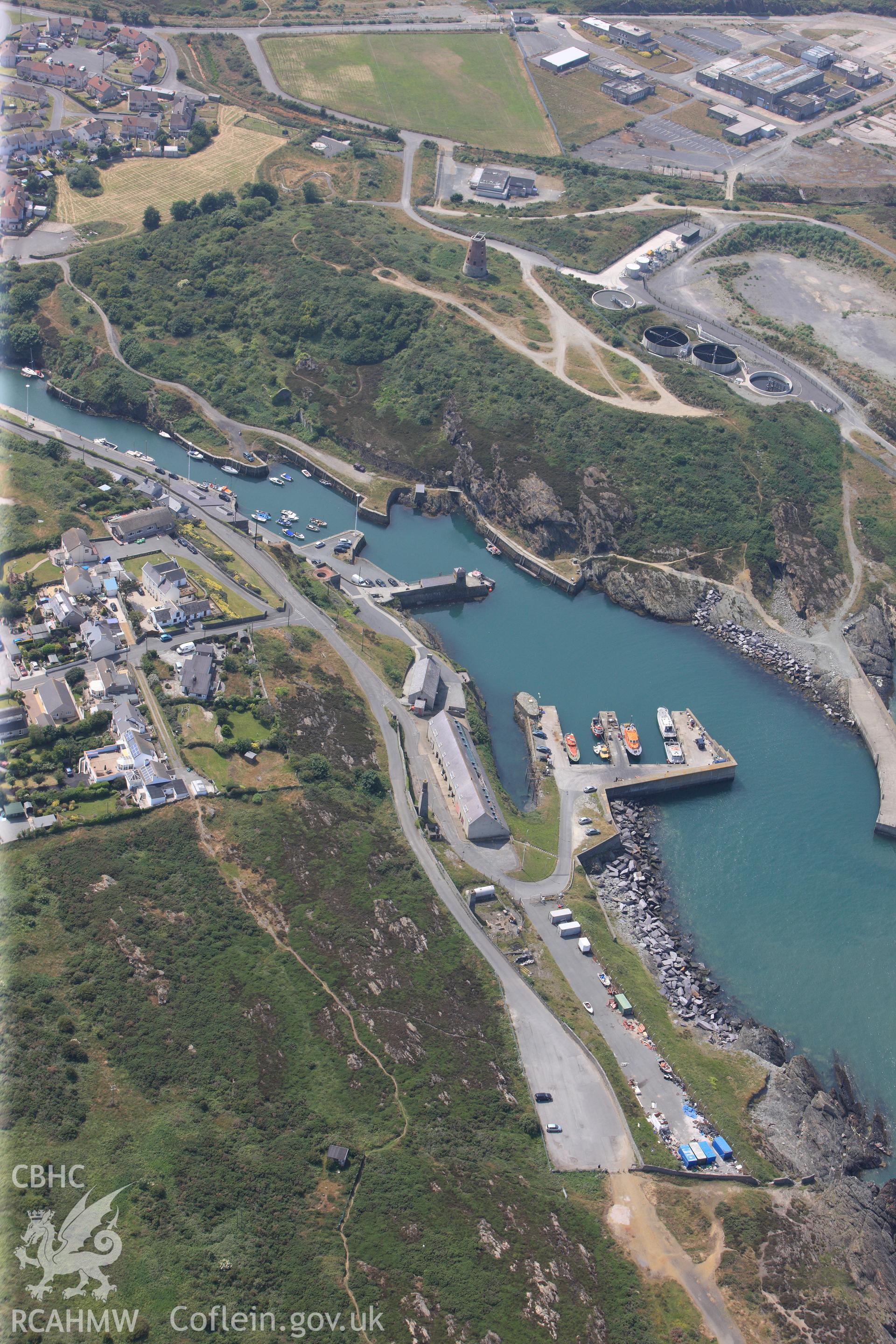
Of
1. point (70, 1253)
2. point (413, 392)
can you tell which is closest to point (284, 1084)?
point (70, 1253)

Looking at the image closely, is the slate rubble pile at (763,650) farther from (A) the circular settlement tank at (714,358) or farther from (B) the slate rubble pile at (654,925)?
(A) the circular settlement tank at (714,358)

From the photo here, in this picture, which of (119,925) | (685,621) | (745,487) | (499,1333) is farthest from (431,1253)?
(745,487)

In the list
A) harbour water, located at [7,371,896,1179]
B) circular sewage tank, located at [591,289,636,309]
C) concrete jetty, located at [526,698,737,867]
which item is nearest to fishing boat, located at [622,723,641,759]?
concrete jetty, located at [526,698,737,867]

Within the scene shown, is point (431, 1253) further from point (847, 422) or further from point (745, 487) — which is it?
point (847, 422)

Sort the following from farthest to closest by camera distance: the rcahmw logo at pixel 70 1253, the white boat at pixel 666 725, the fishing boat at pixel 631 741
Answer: the white boat at pixel 666 725 < the fishing boat at pixel 631 741 < the rcahmw logo at pixel 70 1253

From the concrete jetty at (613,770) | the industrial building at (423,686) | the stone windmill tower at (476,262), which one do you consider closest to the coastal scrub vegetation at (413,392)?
the stone windmill tower at (476,262)

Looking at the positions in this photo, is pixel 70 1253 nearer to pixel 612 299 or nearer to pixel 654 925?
pixel 654 925
